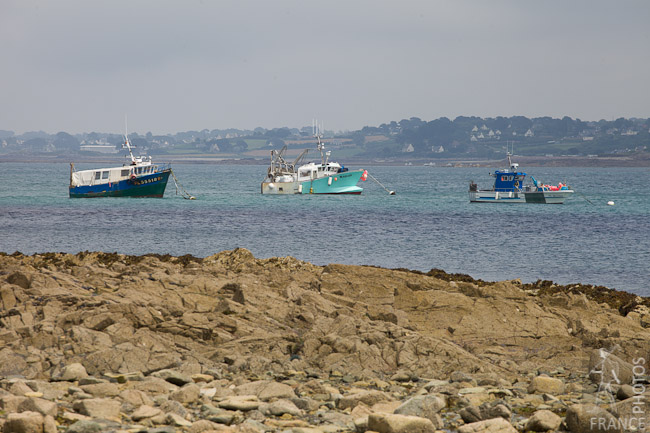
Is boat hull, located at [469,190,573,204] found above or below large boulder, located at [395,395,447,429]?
below

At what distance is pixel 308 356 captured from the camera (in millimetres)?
11781

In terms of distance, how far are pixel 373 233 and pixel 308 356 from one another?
102ft

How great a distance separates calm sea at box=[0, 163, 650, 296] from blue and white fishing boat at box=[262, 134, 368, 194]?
9168mm

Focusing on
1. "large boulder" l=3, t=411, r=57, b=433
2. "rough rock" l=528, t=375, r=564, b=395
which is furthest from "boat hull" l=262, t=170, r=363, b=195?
"large boulder" l=3, t=411, r=57, b=433

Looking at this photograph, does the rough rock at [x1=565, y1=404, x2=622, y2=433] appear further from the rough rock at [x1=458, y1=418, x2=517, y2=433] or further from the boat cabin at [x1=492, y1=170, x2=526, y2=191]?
the boat cabin at [x1=492, y1=170, x2=526, y2=191]

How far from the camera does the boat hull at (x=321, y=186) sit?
7900 cm

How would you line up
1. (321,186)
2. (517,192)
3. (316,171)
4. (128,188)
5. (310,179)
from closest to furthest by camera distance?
1. (517,192)
2. (128,188)
3. (310,179)
4. (321,186)
5. (316,171)

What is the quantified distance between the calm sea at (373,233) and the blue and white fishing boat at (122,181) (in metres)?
2.02

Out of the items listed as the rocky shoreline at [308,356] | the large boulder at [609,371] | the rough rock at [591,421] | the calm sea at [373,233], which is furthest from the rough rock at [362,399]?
the calm sea at [373,233]

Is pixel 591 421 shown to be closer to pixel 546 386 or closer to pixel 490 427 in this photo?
pixel 490 427

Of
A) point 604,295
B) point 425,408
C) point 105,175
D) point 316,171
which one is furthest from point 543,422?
point 316,171

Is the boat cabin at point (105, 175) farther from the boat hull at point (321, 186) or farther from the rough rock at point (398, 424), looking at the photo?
the rough rock at point (398, 424)

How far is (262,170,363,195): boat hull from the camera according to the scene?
7900 cm

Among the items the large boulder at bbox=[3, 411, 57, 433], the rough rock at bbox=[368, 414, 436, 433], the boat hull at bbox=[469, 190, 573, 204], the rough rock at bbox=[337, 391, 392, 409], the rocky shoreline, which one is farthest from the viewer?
the boat hull at bbox=[469, 190, 573, 204]
